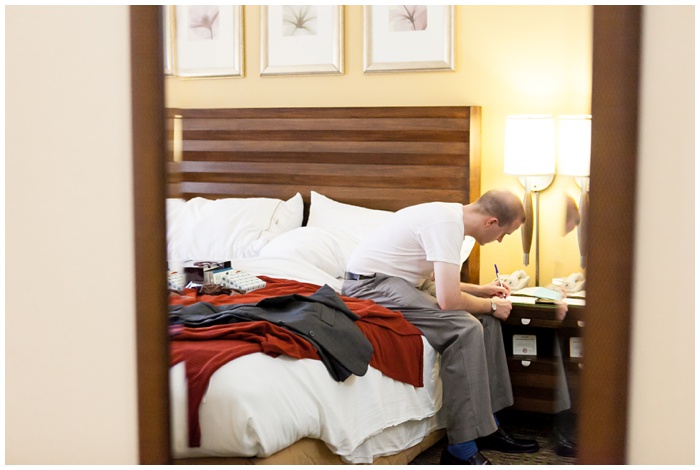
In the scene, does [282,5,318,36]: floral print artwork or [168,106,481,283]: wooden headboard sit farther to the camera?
[282,5,318,36]: floral print artwork

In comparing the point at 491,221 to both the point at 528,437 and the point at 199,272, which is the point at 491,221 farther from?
the point at 199,272

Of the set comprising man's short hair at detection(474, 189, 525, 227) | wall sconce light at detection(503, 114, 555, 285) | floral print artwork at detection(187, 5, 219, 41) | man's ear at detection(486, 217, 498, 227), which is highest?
floral print artwork at detection(187, 5, 219, 41)

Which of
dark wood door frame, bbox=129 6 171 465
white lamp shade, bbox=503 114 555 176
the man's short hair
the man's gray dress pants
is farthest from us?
white lamp shade, bbox=503 114 555 176

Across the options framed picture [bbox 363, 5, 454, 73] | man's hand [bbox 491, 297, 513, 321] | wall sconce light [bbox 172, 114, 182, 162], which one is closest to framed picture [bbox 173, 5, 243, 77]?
wall sconce light [bbox 172, 114, 182, 162]

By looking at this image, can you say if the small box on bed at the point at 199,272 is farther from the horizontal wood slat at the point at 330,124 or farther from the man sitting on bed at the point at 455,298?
the horizontal wood slat at the point at 330,124

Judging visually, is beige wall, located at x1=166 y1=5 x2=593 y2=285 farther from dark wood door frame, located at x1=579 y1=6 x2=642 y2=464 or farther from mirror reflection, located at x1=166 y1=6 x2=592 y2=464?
dark wood door frame, located at x1=579 y1=6 x2=642 y2=464

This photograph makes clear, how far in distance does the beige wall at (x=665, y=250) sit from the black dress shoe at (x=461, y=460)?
3.80 feet

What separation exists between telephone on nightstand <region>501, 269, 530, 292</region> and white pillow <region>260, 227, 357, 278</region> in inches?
22.2

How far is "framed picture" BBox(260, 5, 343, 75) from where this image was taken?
3.10m

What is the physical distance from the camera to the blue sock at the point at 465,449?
225 centimetres

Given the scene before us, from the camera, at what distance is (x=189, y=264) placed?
2.42 meters

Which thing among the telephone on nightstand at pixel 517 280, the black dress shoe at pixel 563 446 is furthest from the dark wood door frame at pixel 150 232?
the telephone on nightstand at pixel 517 280

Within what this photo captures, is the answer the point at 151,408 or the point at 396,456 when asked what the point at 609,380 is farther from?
the point at 396,456

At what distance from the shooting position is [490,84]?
2.88 meters
